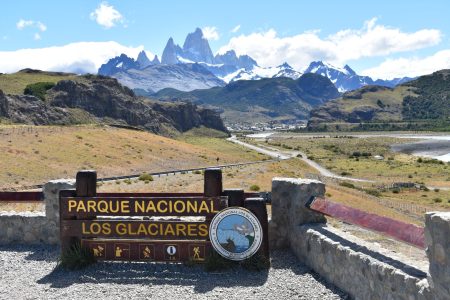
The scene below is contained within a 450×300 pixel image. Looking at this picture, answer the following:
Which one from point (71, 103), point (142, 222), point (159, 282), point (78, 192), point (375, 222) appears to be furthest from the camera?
point (71, 103)

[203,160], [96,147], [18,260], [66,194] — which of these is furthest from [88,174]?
[203,160]

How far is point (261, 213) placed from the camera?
12.2 metres

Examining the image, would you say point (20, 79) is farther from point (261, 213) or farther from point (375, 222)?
point (375, 222)

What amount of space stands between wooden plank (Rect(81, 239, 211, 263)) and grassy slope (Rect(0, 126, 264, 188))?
126 feet

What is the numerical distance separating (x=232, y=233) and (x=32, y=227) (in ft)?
23.2

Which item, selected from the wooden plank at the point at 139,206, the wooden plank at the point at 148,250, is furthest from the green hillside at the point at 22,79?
the wooden plank at the point at 148,250

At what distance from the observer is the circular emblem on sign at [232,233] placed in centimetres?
1215

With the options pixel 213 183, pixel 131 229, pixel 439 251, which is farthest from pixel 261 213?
pixel 439 251

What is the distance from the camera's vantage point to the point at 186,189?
4688cm

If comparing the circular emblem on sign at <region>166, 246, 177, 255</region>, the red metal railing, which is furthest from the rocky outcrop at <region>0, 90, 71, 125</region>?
the red metal railing

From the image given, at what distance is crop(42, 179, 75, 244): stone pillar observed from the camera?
14.3 m

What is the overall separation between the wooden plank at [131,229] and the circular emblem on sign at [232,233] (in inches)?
22.4

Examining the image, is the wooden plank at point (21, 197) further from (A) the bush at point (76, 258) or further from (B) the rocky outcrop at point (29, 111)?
(B) the rocky outcrop at point (29, 111)

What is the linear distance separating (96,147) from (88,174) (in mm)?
74710
